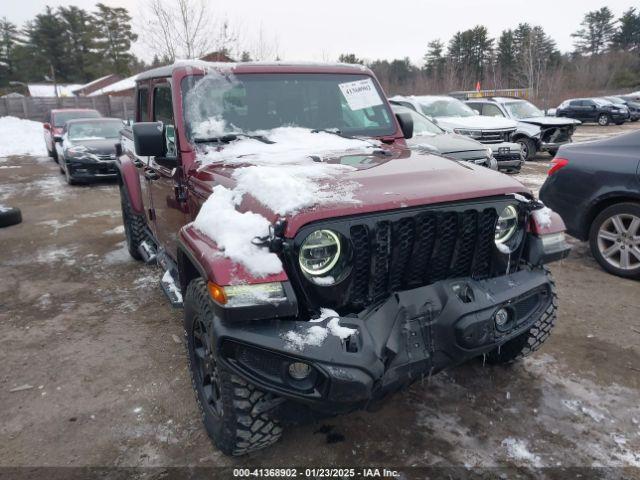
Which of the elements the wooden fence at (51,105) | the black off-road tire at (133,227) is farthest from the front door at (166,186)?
the wooden fence at (51,105)

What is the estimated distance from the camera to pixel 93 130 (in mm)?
12219

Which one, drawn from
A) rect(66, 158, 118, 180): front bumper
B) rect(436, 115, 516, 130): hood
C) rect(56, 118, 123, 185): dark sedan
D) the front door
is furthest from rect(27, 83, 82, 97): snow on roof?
the front door

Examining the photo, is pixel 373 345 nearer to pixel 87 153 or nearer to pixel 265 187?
pixel 265 187

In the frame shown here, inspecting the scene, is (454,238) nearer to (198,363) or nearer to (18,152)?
(198,363)

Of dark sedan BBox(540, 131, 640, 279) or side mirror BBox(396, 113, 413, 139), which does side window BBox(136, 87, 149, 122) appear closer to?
side mirror BBox(396, 113, 413, 139)

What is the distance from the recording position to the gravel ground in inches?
102

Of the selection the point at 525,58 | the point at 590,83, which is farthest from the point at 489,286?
the point at 590,83

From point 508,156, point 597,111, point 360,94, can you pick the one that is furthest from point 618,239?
point 597,111

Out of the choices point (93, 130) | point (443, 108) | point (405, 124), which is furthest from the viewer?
point (93, 130)

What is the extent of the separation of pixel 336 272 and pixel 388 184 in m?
0.56

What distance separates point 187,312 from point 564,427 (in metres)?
2.23

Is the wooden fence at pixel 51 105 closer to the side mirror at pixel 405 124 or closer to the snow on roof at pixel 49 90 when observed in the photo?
the snow on roof at pixel 49 90

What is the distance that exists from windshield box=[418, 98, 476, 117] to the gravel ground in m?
7.44

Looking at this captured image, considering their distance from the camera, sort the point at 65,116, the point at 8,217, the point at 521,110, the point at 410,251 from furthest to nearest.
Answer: the point at 65,116 → the point at 521,110 → the point at 8,217 → the point at 410,251
